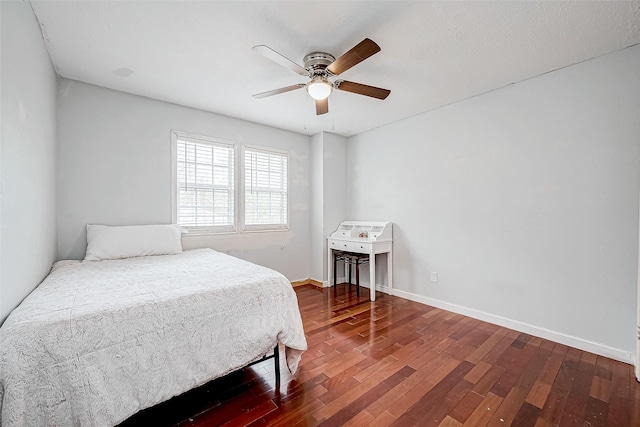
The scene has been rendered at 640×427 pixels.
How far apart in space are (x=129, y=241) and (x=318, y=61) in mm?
2472

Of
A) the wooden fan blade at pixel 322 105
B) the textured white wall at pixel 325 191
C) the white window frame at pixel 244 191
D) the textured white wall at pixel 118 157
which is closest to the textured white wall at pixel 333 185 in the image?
the textured white wall at pixel 325 191

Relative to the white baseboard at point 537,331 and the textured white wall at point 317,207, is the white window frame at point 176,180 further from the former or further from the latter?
the white baseboard at point 537,331

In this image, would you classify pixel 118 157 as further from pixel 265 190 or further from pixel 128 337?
pixel 128 337

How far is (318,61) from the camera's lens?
2164mm

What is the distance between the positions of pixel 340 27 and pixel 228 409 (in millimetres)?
2616

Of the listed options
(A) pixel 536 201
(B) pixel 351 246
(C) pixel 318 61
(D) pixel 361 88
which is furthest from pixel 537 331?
(C) pixel 318 61

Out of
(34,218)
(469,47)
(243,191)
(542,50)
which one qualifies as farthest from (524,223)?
(34,218)

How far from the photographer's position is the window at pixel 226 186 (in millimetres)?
3320

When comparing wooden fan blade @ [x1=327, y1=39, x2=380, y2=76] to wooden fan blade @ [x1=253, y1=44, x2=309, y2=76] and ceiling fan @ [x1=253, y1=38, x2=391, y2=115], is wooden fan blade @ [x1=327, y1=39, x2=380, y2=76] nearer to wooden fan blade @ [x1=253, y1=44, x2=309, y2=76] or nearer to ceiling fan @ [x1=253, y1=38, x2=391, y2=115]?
ceiling fan @ [x1=253, y1=38, x2=391, y2=115]

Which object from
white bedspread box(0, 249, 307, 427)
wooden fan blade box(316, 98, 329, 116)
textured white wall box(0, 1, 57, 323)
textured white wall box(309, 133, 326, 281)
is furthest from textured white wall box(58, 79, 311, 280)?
wooden fan blade box(316, 98, 329, 116)

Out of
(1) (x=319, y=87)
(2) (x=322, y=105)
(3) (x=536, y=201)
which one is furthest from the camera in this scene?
(3) (x=536, y=201)

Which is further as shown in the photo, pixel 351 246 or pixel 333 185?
Result: pixel 333 185

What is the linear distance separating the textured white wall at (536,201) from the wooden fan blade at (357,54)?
6.25 ft

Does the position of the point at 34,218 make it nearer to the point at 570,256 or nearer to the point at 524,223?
the point at 524,223
